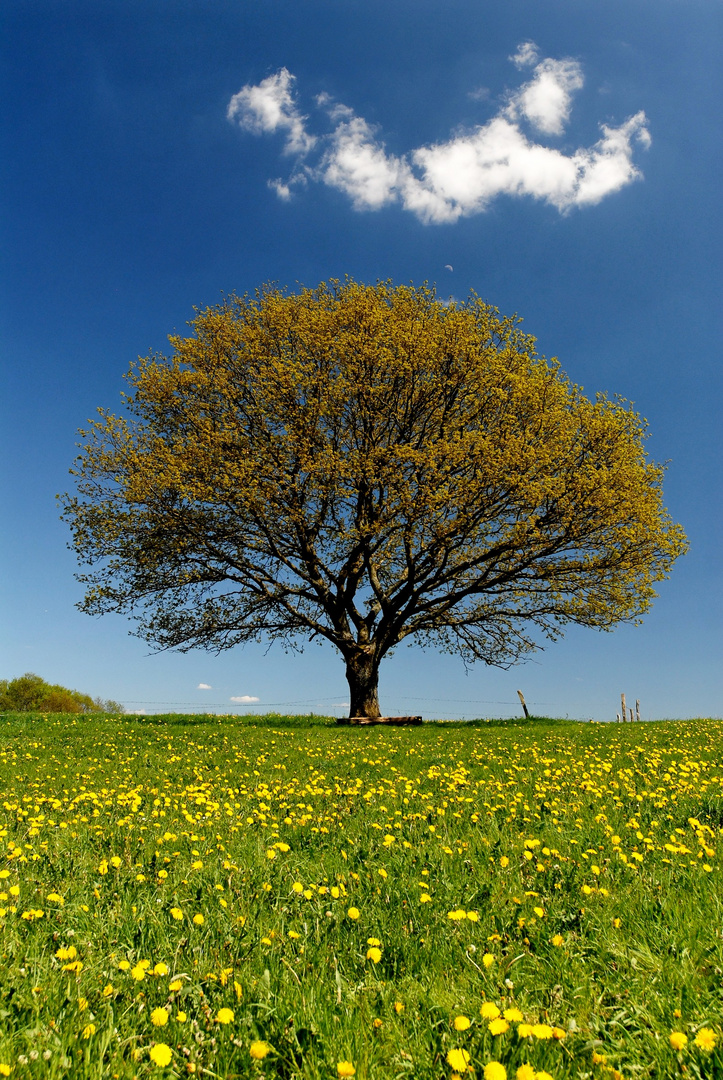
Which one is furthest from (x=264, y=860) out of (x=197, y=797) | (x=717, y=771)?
(x=717, y=771)

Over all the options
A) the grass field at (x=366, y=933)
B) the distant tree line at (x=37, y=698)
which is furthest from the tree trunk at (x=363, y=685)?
the distant tree line at (x=37, y=698)

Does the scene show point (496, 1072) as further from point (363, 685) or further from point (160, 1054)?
point (363, 685)

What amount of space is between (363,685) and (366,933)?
21.3 meters

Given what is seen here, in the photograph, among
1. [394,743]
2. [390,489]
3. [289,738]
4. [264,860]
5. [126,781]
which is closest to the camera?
[264,860]

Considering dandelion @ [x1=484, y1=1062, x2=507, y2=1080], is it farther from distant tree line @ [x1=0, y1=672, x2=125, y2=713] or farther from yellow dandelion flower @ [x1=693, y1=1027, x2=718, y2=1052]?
distant tree line @ [x1=0, y1=672, x2=125, y2=713]

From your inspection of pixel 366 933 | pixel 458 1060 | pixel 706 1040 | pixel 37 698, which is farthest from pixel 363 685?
pixel 37 698

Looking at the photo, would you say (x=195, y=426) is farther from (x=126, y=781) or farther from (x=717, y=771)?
(x=717, y=771)

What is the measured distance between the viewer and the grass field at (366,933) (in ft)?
8.64

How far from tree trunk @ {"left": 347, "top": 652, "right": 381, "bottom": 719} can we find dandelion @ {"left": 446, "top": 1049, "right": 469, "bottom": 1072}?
22769mm

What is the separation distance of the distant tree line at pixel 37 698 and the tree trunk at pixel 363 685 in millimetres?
44311

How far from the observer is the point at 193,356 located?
24.4 metres

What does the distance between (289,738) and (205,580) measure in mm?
9568

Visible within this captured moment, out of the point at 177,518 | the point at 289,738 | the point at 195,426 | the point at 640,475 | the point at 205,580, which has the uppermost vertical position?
the point at 195,426

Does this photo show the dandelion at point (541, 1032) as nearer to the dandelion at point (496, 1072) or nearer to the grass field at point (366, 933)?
the grass field at point (366, 933)
